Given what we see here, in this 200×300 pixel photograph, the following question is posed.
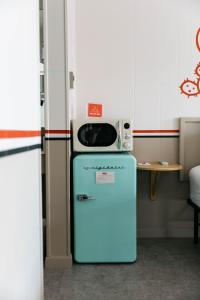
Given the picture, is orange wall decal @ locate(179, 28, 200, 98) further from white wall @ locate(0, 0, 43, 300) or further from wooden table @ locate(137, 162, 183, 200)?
white wall @ locate(0, 0, 43, 300)

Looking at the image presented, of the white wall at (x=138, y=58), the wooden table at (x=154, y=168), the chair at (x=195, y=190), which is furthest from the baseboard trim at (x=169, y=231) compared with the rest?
the white wall at (x=138, y=58)

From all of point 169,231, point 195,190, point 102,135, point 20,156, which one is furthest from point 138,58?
point 20,156

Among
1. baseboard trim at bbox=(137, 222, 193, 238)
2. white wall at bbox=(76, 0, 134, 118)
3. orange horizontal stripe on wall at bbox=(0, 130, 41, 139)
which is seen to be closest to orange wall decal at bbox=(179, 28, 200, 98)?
white wall at bbox=(76, 0, 134, 118)

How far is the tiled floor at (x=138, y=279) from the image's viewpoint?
2.22m

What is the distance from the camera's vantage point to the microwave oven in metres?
2.69

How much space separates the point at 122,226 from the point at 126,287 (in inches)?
20.4

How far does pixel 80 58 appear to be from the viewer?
3.22 m

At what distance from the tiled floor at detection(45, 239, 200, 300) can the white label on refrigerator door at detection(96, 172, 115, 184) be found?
73 cm

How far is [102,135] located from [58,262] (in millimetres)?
1142

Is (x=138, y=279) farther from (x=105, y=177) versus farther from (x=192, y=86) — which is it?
(x=192, y=86)

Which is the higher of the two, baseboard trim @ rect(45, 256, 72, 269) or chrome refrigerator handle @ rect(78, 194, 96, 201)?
chrome refrigerator handle @ rect(78, 194, 96, 201)

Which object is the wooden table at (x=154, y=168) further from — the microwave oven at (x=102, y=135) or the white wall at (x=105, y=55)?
the white wall at (x=105, y=55)

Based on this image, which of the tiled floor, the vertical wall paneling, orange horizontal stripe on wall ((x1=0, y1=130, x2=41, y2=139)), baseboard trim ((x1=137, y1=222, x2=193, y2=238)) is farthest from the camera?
baseboard trim ((x1=137, y1=222, x2=193, y2=238))

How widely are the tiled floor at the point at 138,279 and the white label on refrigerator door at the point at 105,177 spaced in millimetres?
727
